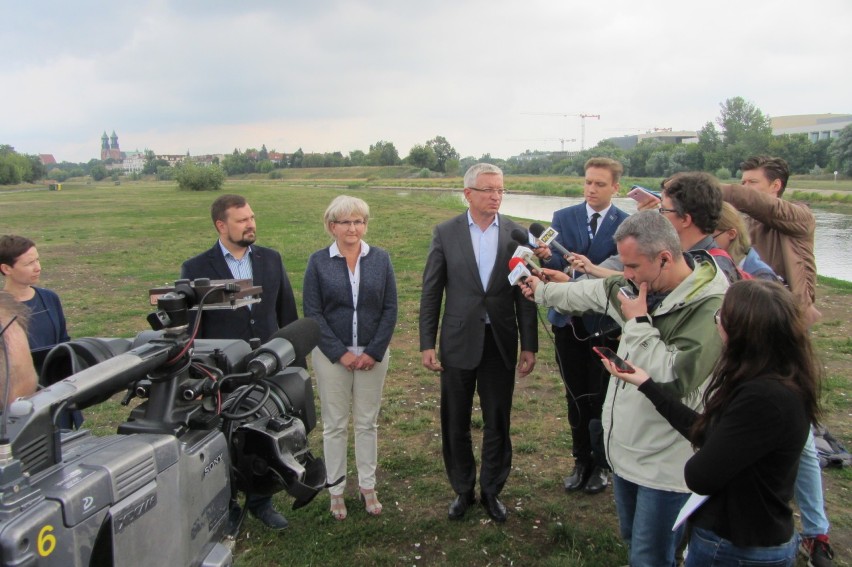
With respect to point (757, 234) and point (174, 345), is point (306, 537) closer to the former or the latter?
point (174, 345)

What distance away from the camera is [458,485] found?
3.97 metres

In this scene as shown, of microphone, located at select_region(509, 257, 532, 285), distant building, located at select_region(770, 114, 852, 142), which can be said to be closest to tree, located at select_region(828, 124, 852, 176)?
distant building, located at select_region(770, 114, 852, 142)

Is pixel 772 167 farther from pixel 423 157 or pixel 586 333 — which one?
pixel 423 157

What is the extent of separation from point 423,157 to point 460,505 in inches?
3535

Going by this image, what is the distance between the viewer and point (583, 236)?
14.1ft

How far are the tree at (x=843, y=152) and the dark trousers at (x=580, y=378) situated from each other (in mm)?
49614

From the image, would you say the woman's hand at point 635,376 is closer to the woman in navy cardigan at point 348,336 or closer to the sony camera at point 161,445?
the sony camera at point 161,445

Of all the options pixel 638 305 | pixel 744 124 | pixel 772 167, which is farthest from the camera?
pixel 744 124

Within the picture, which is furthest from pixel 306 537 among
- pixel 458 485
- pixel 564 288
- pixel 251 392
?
pixel 564 288

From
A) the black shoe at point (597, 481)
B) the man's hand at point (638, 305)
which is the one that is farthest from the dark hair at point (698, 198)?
the black shoe at point (597, 481)

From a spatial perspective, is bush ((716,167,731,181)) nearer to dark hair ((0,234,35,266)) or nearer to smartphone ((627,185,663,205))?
smartphone ((627,185,663,205))

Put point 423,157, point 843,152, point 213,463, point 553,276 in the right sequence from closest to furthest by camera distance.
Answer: point 213,463 → point 553,276 → point 843,152 → point 423,157

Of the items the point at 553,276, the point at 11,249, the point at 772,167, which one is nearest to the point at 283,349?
the point at 553,276

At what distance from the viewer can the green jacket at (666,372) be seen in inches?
93.6
